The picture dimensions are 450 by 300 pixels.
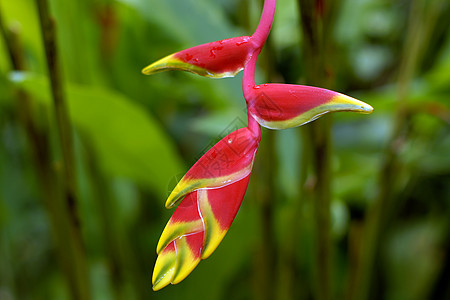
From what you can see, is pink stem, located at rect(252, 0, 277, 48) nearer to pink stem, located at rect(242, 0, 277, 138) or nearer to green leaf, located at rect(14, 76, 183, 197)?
pink stem, located at rect(242, 0, 277, 138)

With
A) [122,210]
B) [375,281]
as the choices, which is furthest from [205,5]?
[375,281]

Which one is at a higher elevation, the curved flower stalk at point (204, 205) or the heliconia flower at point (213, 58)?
the heliconia flower at point (213, 58)

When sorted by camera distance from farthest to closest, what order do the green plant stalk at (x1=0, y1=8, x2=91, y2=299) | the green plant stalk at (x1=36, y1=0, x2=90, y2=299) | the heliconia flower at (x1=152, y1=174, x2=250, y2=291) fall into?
the green plant stalk at (x1=0, y1=8, x2=91, y2=299), the green plant stalk at (x1=36, y1=0, x2=90, y2=299), the heliconia flower at (x1=152, y1=174, x2=250, y2=291)

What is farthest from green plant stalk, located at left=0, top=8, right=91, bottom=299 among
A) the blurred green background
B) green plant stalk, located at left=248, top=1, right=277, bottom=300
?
green plant stalk, located at left=248, top=1, right=277, bottom=300

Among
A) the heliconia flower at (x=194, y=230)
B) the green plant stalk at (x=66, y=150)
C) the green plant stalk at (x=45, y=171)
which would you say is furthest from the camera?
the green plant stalk at (x=45, y=171)

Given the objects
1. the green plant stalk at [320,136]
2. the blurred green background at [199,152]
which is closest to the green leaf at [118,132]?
the blurred green background at [199,152]

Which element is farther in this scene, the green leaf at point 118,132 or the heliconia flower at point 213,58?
the green leaf at point 118,132

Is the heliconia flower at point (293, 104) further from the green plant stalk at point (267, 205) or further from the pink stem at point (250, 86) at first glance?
the green plant stalk at point (267, 205)
